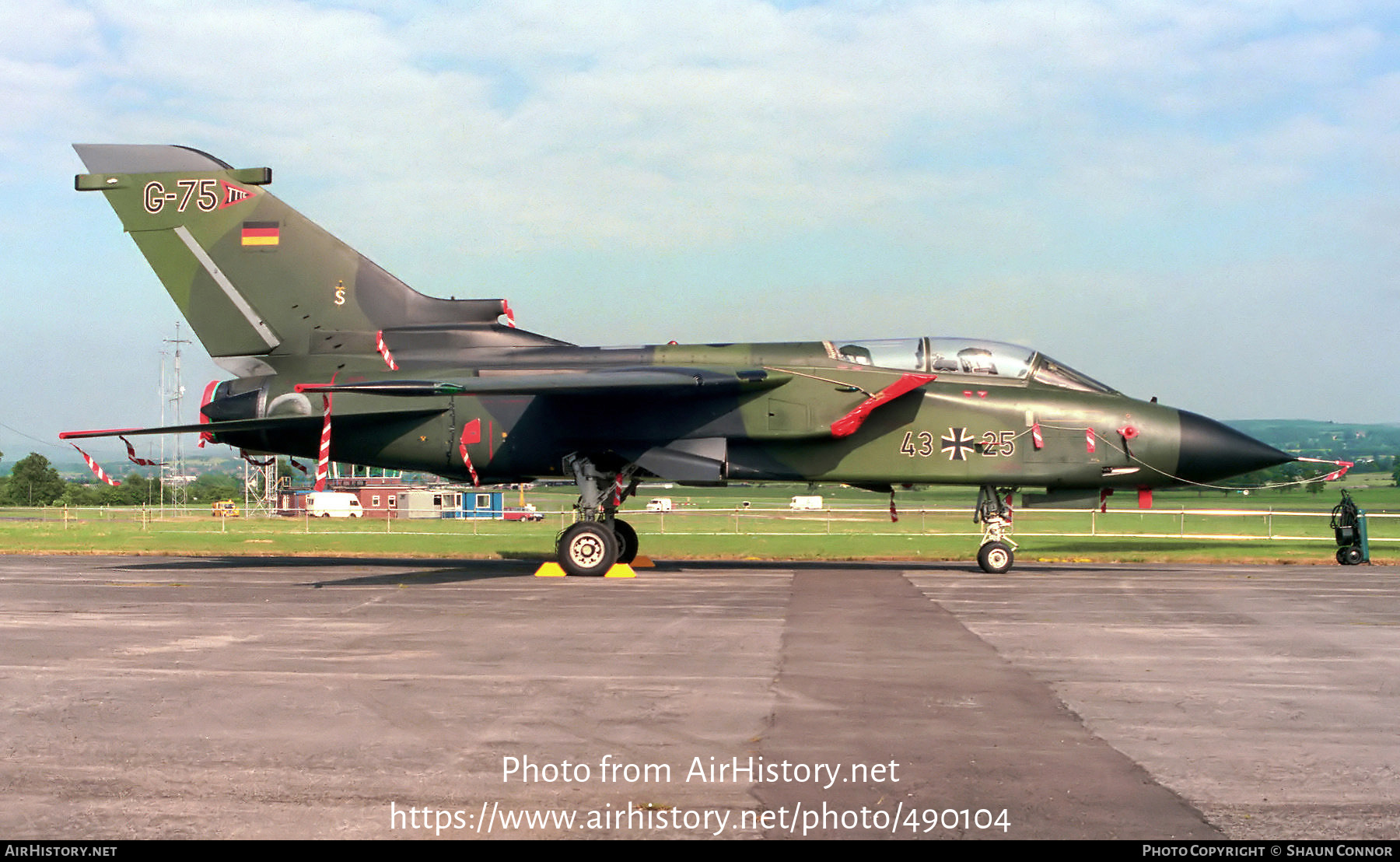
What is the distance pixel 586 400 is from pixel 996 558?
670 cm

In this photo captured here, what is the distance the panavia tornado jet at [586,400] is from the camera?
16750 mm

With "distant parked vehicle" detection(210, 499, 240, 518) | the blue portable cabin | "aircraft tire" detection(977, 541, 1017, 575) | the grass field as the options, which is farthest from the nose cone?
"distant parked vehicle" detection(210, 499, 240, 518)

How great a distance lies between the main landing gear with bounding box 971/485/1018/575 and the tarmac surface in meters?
4.30

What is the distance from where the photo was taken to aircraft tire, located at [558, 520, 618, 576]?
54.4 ft

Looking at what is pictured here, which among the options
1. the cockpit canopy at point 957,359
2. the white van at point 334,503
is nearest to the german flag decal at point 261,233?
the cockpit canopy at point 957,359

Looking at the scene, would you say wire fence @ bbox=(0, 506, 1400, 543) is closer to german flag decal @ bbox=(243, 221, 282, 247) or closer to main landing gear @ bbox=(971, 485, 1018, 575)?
main landing gear @ bbox=(971, 485, 1018, 575)

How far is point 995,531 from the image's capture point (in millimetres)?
17578

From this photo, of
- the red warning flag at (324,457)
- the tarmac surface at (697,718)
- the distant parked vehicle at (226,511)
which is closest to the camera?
the tarmac surface at (697,718)

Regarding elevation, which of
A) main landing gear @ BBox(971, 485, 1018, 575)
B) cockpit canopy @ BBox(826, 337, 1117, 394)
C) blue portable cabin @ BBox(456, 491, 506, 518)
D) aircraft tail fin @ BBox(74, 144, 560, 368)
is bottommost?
blue portable cabin @ BBox(456, 491, 506, 518)

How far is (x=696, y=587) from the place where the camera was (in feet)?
48.3

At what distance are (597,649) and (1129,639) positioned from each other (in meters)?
4.66

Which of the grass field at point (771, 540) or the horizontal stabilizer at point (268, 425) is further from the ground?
the horizontal stabilizer at point (268, 425)

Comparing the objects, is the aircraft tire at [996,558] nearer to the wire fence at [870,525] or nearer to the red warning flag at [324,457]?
the wire fence at [870,525]

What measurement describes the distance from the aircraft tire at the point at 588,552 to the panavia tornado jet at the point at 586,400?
26 millimetres
